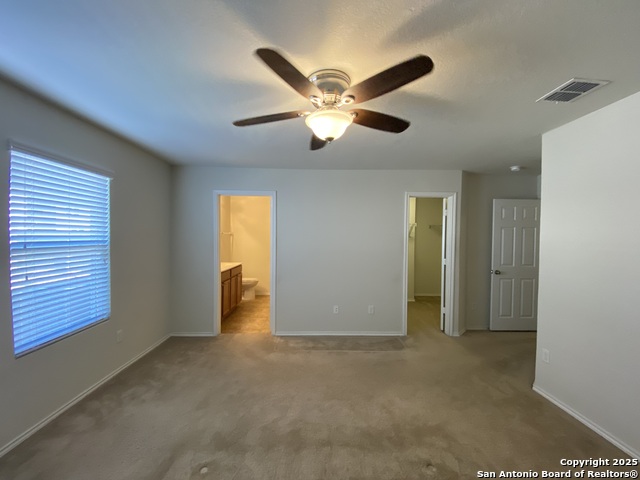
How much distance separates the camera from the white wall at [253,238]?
6.54 meters

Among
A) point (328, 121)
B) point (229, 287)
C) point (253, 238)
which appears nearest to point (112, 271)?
point (229, 287)

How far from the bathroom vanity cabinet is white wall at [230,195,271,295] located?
125 cm

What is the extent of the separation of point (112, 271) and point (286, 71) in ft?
8.72

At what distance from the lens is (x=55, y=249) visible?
210 cm

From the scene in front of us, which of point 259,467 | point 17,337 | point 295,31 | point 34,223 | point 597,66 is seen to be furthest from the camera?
point 34,223

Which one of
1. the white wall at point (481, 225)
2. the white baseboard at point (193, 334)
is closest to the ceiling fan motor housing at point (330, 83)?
the white wall at point (481, 225)

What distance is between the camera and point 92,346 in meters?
2.44

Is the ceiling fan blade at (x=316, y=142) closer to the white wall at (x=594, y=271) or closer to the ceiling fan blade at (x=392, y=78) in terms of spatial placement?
the ceiling fan blade at (x=392, y=78)

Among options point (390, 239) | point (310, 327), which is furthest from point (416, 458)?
point (390, 239)

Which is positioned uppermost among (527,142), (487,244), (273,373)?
(527,142)

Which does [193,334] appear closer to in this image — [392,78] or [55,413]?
[55,413]

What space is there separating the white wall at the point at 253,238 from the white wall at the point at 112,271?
281 centimetres

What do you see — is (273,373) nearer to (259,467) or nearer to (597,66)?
(259,467)

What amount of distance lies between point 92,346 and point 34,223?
47.2 inches
